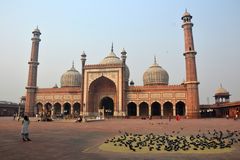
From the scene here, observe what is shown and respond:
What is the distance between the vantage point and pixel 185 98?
127 feet

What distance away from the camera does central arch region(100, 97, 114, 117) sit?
45.4 metres

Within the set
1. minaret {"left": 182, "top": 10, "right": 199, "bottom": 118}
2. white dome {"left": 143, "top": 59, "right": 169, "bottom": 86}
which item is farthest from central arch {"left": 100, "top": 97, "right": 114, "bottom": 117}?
minaret {"left": 182, "top": 10, "right": 199, "bottom": 118}

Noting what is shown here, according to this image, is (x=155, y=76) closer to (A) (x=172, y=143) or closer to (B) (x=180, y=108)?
(B) (x=180, y=108)

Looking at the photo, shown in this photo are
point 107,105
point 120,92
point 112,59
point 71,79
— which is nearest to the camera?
point 120,92

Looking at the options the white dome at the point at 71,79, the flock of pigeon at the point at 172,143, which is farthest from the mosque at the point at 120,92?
the flock of pigeon at the point at 172,143

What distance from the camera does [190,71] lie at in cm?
3816

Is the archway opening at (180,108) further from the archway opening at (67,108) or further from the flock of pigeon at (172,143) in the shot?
the flock of pigeon at (172,143)

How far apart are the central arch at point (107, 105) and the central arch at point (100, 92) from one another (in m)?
1.35

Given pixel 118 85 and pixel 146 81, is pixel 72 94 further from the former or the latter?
pixel 146 81

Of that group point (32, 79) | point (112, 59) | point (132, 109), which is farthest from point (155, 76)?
point (32, 79)

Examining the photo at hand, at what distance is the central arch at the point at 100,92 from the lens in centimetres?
4278

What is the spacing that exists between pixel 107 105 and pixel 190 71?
18.0 m

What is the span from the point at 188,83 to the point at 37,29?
1233 inches

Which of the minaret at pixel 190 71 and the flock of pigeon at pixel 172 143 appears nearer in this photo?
the flock of pigeon at pixel 172 143
